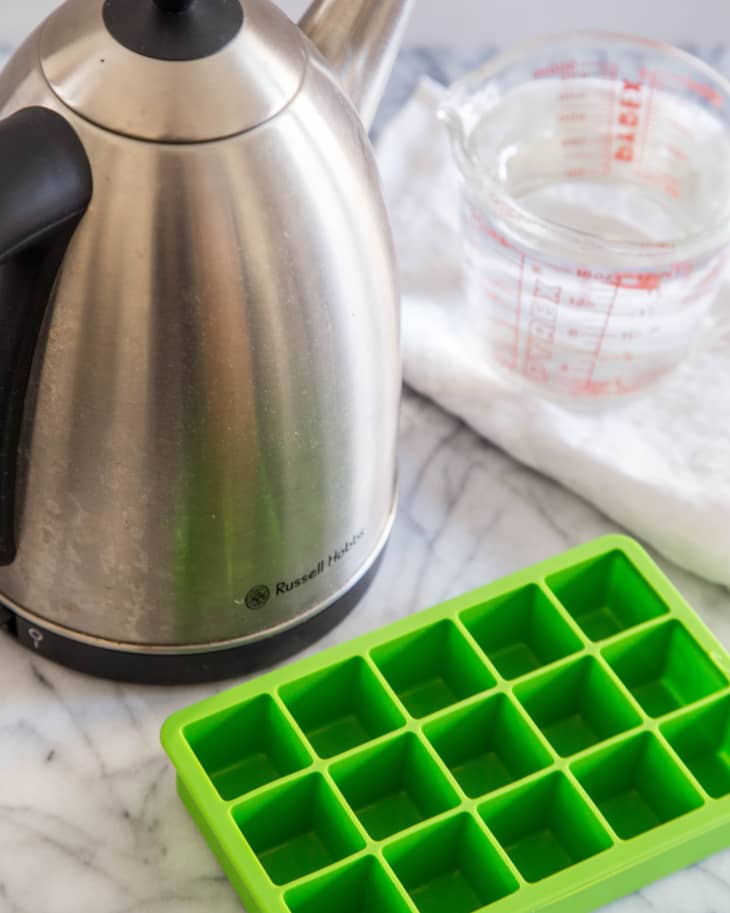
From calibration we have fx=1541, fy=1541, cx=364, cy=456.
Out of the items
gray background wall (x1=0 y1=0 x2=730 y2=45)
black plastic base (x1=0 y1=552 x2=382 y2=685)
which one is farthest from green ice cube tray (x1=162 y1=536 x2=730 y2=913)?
gray background wall (x1=0 y1=0 x2=730 y2=45)

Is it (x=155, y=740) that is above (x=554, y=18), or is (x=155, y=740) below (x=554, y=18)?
below

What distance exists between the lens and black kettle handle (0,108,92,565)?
56cm

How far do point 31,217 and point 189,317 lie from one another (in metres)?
0.08

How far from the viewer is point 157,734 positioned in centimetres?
78

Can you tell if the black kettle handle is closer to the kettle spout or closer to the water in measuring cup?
the kettle spout

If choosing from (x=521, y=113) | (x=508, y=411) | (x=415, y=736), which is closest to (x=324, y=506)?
(x=415, y=736)

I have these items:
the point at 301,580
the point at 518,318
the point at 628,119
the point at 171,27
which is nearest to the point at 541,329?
the point at 518,318

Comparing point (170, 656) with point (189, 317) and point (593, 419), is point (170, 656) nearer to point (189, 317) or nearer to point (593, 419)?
point (189, 317)

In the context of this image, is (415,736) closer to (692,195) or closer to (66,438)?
(66,438)

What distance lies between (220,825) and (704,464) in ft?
1.18

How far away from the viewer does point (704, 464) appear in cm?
88

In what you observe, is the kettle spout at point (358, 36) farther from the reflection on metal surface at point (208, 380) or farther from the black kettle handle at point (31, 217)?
the black kettle handle at point (31, 217)

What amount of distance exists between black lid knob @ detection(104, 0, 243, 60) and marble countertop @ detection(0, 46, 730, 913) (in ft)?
1.12

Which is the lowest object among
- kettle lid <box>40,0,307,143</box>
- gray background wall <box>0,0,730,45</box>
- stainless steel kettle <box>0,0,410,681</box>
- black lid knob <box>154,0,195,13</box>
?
gray background wall <box>0,0,730,45</box>
